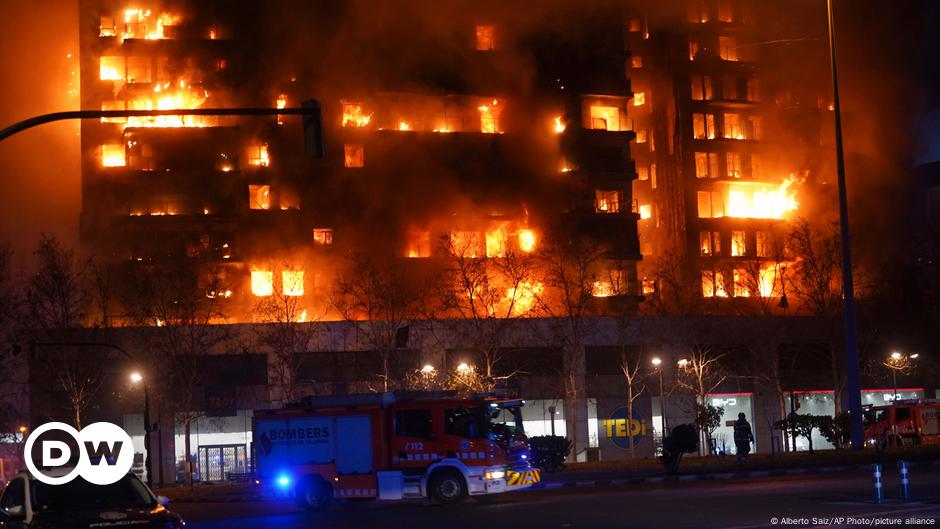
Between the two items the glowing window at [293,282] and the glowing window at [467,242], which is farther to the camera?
the glowing window at [467,242]

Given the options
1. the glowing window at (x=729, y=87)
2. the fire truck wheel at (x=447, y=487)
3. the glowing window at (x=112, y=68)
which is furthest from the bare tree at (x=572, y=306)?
the glowing window at (x=112, y=68)

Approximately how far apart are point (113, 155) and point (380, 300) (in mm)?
22310

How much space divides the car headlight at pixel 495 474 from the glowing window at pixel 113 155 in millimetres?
53465

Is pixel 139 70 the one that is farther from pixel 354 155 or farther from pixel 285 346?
pixel 285 346

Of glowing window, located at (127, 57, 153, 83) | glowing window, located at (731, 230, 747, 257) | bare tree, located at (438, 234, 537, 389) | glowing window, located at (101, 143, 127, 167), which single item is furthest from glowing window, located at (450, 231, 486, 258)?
glowing window, located at (731, 230, 747, 257)

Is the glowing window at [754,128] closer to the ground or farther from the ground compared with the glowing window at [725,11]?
closer to the ground

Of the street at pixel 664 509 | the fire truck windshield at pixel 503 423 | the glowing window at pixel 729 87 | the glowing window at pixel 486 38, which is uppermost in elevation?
the glowing window at pixel 486 38

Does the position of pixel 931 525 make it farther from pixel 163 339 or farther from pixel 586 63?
pixel 586 63

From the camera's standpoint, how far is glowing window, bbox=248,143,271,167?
73.9 m

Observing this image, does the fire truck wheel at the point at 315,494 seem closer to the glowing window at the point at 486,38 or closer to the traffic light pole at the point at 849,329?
the traffic light pole at the point at 849,329

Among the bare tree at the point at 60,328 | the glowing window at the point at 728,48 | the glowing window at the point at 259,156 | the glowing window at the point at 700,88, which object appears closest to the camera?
the bare tree at the point at 60,328

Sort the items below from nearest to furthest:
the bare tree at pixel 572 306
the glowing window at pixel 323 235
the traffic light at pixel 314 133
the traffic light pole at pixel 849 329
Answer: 1. the traffic light at pixel 314 133
2. the traffic light pole at pixel 849 329
3. the bare tree at pixel 572 306
4. the glowing window at pixel 323 235

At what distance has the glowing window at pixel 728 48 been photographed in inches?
3602

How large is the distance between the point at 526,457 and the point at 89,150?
53603 millimetres
